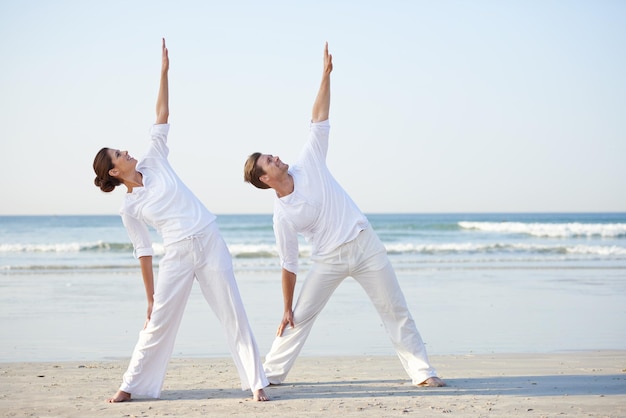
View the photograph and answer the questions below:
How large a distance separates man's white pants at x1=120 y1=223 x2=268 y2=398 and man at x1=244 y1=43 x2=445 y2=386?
0.42m

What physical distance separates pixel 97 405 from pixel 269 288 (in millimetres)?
7957

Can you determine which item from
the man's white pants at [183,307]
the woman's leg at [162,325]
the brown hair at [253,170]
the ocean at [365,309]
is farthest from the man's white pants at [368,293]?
the ocean at [365,309]

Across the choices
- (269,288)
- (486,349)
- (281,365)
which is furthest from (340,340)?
(269,288)

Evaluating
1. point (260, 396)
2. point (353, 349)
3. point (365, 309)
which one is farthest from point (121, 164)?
point (365, 309)

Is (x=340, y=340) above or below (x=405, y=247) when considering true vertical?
above

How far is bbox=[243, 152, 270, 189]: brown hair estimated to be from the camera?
5000 millimetres

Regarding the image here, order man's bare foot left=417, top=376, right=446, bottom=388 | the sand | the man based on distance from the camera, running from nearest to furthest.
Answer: the sand → the man → man's bare foot left=417, top=376, right=446, bottom=388

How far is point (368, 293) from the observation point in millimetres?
5324

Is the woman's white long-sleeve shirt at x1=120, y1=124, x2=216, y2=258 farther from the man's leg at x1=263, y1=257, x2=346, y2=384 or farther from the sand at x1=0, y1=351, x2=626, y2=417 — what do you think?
the sand at x1=0, y1=351, x2=626, y2=417

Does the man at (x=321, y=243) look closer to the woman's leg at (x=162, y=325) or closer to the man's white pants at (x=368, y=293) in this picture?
the man's white pants at (x=368, y=293)

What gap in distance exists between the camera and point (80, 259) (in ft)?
74.2

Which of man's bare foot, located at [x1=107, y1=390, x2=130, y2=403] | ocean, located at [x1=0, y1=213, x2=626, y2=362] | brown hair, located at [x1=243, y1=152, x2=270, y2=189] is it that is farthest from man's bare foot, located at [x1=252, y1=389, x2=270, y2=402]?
ocean, located at [x1=0, y1=213, x2=626, y2=362]

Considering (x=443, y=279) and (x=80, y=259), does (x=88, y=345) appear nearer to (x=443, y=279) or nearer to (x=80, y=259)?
(x=443, y=279)

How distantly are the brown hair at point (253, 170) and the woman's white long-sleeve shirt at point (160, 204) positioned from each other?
360mm
